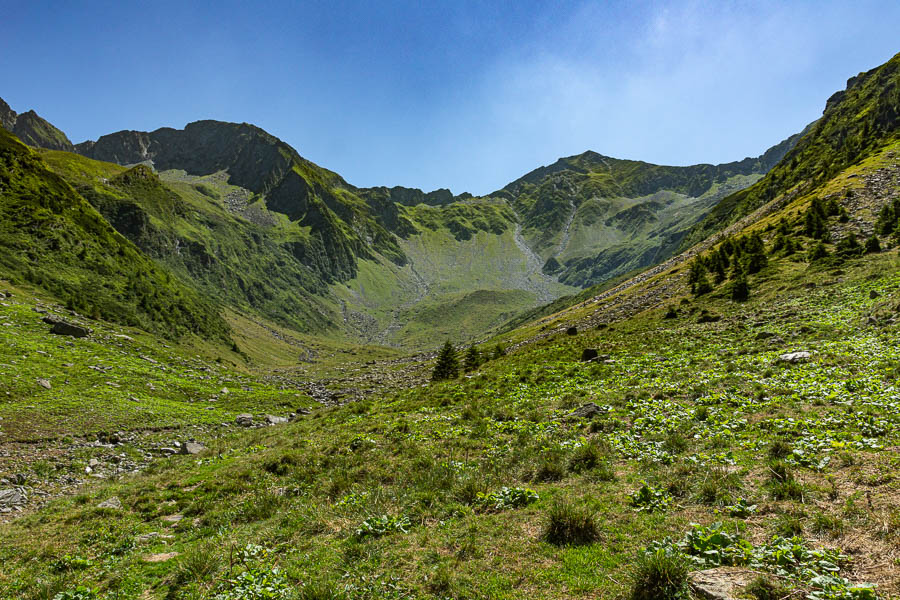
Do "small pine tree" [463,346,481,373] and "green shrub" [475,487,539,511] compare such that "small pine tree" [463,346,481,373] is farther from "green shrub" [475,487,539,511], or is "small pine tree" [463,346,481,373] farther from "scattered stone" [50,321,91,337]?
"scattered stone" [50,321,91,337]

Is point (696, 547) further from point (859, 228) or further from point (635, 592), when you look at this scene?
point (859, 228)

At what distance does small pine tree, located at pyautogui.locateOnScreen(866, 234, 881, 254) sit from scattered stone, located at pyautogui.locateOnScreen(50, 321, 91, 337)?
72.0 metres

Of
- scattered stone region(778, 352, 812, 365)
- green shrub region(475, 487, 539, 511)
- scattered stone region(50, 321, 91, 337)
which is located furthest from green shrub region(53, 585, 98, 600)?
scattered stone region(50, 321, 91, 337)

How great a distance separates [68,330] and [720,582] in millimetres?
49191

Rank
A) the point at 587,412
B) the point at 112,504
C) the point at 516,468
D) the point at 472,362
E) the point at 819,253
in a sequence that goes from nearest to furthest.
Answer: the point at 516,468 → the point at 112,504 → the point at 587,412 → the point at 819,253 → the point at 472,362

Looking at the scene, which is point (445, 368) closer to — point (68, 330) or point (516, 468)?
point (516, 468)

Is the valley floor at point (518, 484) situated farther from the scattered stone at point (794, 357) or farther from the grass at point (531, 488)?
the scattered stone at point (794, 357)

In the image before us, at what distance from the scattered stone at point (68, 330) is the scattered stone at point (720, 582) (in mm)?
48133

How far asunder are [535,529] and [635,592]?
9.63 feet

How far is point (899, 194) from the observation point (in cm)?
4250

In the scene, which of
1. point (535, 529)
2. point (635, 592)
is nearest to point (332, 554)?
point (535, 529)

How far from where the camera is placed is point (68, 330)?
115 feet

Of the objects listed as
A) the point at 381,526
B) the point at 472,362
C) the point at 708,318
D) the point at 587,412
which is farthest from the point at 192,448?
the point at 708,318

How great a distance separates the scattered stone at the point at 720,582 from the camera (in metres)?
5.24
